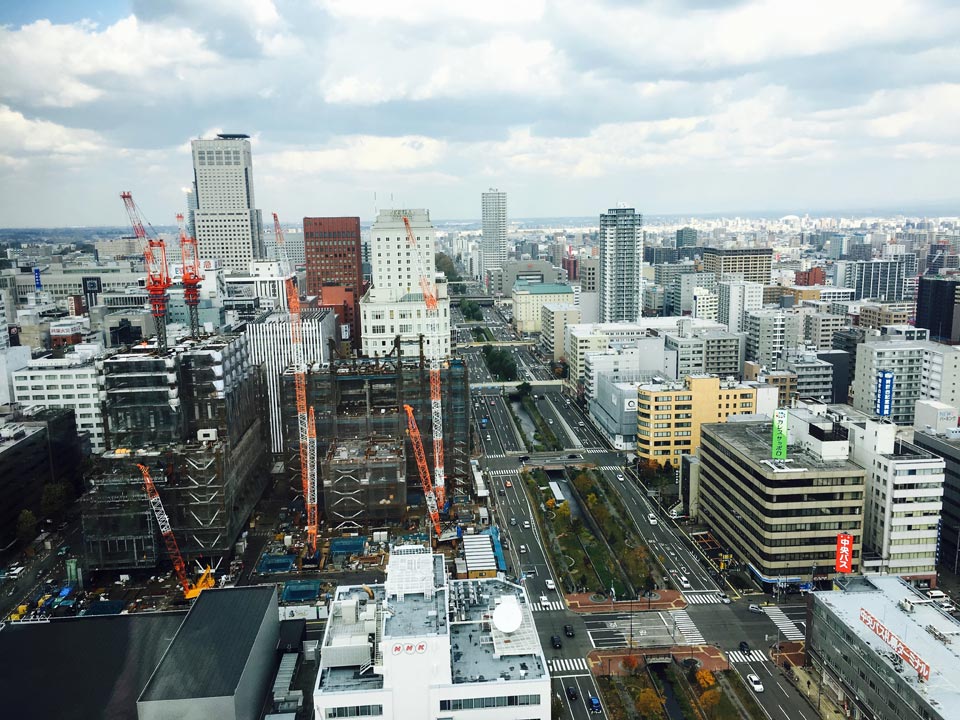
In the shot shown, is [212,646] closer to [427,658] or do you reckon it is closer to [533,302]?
[427,658]

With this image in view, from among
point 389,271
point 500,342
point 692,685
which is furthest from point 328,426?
point 500,342

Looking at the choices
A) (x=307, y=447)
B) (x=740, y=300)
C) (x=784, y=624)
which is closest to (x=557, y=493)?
(x=307, y=447)

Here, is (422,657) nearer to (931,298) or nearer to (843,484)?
(843,484)

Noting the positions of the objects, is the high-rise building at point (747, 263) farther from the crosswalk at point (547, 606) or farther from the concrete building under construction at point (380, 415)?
the crosswalk at point (547, 606)

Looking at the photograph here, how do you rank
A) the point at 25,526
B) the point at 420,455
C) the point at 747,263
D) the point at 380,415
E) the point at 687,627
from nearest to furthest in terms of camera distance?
the point at 687,627, the point at 25,526, the point at 420,455, the point at 380,415, the point at 747,263

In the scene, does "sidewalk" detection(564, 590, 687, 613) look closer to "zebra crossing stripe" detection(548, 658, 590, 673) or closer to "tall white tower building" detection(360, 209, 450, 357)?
"zebra crossing stripe" detection(548, 658, 590, 673)

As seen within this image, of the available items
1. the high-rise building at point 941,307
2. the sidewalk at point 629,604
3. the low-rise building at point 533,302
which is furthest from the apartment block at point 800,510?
the low-rise building at point 533,302
